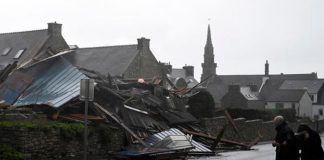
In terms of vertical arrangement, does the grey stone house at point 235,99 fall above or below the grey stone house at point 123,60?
below

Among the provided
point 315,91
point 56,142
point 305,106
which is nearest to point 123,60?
point 56,142

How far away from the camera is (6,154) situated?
15477 mm

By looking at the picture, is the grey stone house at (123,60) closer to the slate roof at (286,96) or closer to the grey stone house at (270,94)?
the grey stone house at (270,94)

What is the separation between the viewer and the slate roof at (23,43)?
147 ft

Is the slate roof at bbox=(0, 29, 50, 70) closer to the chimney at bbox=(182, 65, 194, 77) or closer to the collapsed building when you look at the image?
the collapsed building

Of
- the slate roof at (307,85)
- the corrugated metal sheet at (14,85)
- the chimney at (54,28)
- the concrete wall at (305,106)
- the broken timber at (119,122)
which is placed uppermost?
the chimney at (54,28)

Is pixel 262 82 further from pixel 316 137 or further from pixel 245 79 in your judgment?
pixel 316 137

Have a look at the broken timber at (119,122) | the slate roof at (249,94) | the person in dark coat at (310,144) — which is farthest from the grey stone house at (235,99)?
the person in dark coat at (310,144)

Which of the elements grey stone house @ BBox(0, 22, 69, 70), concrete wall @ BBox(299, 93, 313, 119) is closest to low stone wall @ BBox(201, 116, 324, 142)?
grey stone house @ BBox(0, 22, 69, 70)

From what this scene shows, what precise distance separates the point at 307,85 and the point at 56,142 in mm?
76724

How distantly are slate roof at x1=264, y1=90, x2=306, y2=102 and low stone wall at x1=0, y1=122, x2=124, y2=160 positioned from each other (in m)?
61.4

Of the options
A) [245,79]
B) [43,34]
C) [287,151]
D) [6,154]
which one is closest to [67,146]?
[6,154]

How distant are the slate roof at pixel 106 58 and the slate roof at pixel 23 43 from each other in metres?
2.93

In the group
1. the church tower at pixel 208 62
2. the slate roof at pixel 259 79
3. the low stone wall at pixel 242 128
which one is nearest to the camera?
the low stone wall at pixel 242 128
